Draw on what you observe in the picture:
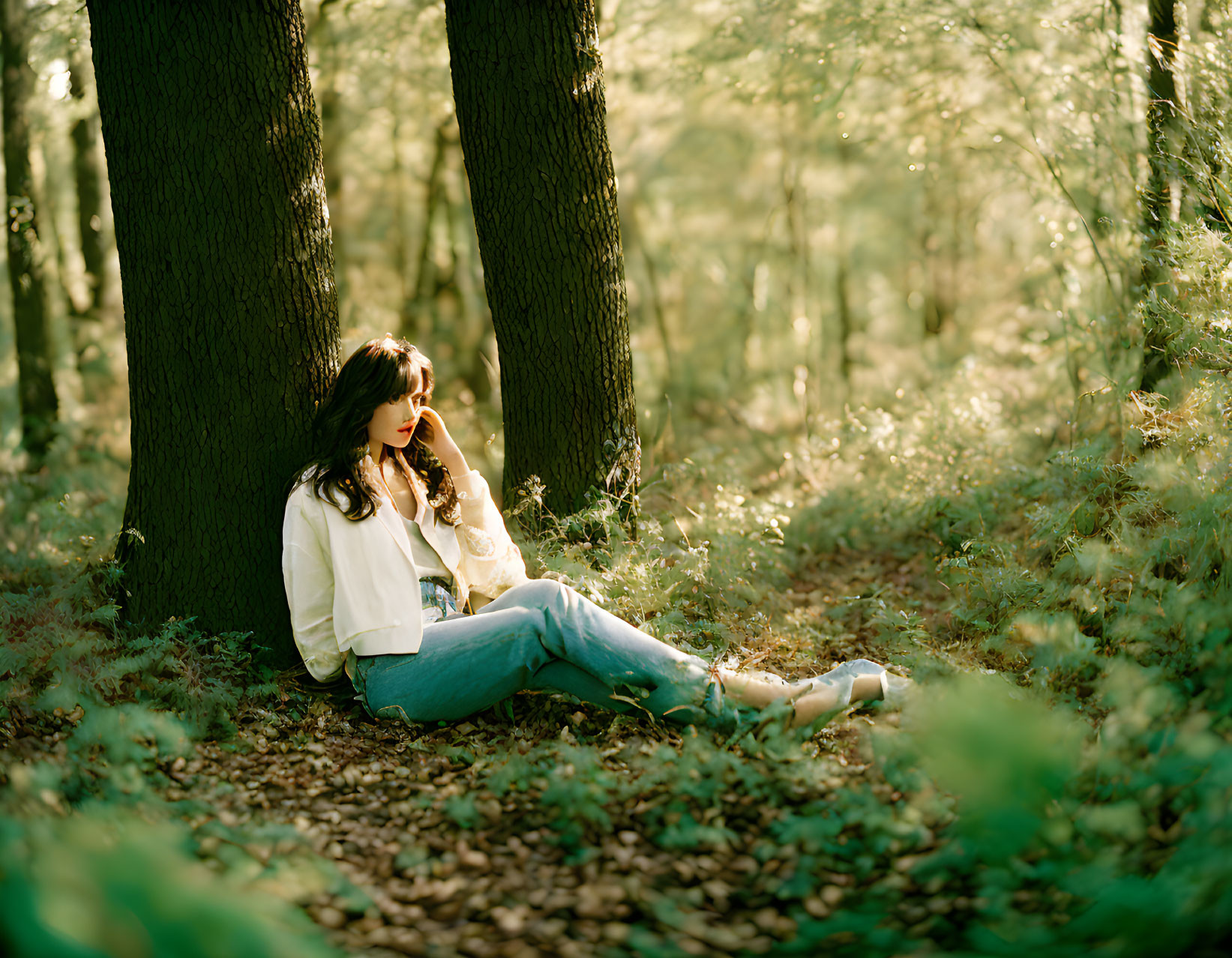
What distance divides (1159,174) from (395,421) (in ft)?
14.0

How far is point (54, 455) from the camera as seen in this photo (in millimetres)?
7316

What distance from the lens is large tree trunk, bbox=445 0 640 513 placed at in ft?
14.1

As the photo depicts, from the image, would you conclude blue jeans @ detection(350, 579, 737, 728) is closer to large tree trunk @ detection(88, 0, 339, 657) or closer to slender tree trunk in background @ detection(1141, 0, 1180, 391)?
large tree trunk @ detection(88, 0, 339, 657)

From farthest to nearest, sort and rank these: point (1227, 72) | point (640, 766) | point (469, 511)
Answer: point (1227, 72) → point (469, 511) → point (640, 766)

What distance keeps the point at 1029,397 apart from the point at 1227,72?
10.3ft

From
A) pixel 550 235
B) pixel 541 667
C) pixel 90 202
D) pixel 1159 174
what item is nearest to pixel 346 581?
pixel 541 667

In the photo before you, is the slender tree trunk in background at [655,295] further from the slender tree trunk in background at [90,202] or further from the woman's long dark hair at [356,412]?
the woman's long dark hair at [356,412]

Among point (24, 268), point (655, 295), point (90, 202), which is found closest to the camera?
point (24, 268)

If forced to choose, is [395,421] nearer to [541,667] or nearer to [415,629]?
[415,629]

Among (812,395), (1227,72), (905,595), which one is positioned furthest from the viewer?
(812,395)

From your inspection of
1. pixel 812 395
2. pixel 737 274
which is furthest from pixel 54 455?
pixel 737 274

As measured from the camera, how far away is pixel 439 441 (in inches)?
160

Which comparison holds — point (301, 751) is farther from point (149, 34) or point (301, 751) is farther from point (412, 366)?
point (149, 34)

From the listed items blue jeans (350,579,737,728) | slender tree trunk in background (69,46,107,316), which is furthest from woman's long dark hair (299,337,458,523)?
slender tree trunk in background (69,46,107,316)
